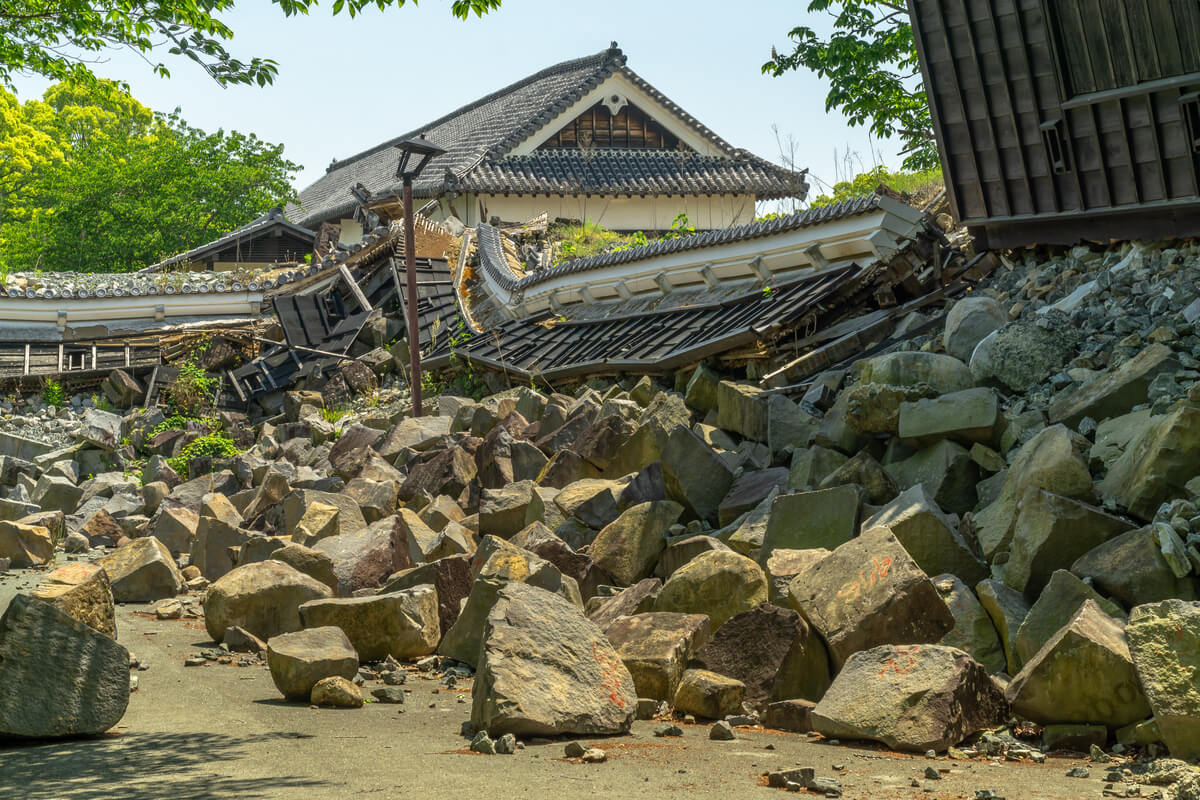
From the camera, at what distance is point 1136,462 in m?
6.14

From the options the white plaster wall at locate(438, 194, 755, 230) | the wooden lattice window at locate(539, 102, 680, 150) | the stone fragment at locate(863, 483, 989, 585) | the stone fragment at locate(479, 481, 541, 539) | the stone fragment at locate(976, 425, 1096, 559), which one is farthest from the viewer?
the wooden lattice window at locate(539, 102, 680, 150)

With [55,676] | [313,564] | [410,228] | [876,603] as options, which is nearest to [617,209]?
[410,228]

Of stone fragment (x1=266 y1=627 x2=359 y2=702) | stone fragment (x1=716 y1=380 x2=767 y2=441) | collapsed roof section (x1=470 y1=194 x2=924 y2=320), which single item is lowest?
stone fragment (x1=266 y1=627 x2=359 y2=702)

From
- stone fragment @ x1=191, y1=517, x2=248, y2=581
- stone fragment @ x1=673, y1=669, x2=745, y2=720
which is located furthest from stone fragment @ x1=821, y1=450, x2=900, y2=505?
stone fragment @ x1=191, y1=517, x2=248, y2=581

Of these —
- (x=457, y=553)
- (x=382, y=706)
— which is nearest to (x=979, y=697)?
(x=382, y=706)

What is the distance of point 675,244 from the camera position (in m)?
13.3

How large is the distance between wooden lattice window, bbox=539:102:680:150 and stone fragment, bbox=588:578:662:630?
840 inches

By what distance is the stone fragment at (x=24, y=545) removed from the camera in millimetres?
11781

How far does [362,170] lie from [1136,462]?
34.7 m

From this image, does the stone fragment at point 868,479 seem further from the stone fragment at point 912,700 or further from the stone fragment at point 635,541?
the stone fragment at point 912,700

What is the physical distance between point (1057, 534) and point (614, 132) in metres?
23.2

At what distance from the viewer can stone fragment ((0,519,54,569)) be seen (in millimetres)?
11781

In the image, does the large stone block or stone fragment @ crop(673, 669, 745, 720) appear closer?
the large stone block

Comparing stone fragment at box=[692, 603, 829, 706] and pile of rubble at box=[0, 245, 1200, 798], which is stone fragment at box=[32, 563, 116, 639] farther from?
stone fragment at box=[692, 603, 829, 706]
